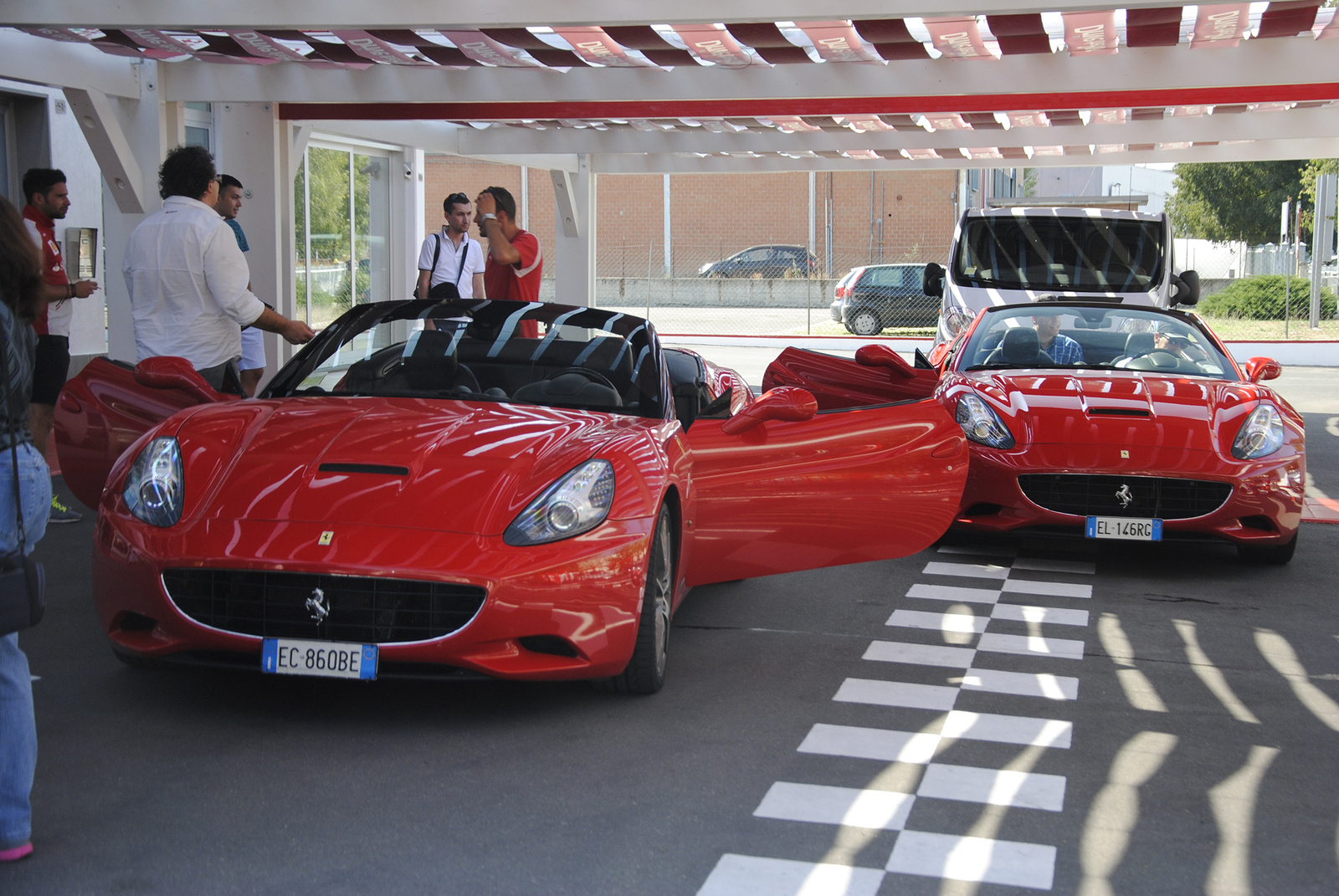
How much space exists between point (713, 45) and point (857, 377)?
382 centimetres

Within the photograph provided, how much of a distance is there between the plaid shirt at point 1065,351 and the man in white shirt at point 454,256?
4.00 m

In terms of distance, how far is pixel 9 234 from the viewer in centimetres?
301

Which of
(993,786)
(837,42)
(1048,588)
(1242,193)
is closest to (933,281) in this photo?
(837,42)

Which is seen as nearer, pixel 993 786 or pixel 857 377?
pixel 993 786

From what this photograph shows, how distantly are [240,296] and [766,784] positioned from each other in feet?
12.3

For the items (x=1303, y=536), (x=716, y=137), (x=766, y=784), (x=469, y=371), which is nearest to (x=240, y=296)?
(x=469, y=371)

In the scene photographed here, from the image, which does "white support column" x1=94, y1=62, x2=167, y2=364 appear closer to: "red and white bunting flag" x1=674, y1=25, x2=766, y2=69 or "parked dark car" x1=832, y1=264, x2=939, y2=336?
"red and white bunting flag" x1=674, y1=25, x2=766, y2=69

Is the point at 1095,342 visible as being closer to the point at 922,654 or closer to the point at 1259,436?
the point at 1259,436

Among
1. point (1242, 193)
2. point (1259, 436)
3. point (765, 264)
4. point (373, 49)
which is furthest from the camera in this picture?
point (1242, 193)

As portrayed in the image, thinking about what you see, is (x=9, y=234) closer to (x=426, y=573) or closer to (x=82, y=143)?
(x=426, y=573)

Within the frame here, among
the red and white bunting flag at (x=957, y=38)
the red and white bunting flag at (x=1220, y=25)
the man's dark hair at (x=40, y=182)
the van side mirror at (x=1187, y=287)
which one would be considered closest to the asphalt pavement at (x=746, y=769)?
the man's dark hair at (x=40, y=182)

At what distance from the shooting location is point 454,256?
9867mm

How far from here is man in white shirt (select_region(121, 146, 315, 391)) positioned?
6219mm

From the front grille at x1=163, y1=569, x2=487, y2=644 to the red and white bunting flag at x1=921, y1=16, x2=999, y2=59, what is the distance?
6.36 meters
